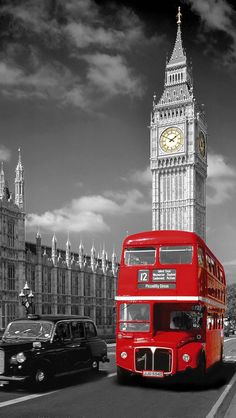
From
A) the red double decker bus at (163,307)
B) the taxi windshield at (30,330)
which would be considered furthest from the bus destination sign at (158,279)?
the taxi windshield at (30,330)

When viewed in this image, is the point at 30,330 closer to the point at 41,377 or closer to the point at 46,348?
the point at 46,348

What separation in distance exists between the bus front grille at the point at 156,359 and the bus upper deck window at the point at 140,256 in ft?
8.40

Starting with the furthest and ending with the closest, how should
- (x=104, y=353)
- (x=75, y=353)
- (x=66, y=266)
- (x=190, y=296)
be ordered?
(x=66, y=266) < (x=104, y=353) < (x=75, y=353) < (x=190, y=296)

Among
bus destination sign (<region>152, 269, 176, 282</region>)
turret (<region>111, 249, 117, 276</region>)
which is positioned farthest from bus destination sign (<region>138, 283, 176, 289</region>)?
turret (<region>111, 249, 117, 276</region>)

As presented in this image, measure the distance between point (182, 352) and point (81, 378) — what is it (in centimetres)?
406

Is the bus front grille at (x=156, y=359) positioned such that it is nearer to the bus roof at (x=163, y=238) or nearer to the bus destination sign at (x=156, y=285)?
the bus destination sign at (x=156, y=285)

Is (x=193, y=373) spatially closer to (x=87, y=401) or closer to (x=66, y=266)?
(x=87, y=401)

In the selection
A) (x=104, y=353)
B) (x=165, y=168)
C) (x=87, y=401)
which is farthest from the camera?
(x=165, y=168)

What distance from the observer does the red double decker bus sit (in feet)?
54.6

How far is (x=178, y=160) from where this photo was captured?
112 m

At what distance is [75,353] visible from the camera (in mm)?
17797

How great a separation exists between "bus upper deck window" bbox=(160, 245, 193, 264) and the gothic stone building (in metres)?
41.8

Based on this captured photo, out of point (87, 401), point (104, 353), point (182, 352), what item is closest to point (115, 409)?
point (87, 401)

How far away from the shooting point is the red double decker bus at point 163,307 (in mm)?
16656
